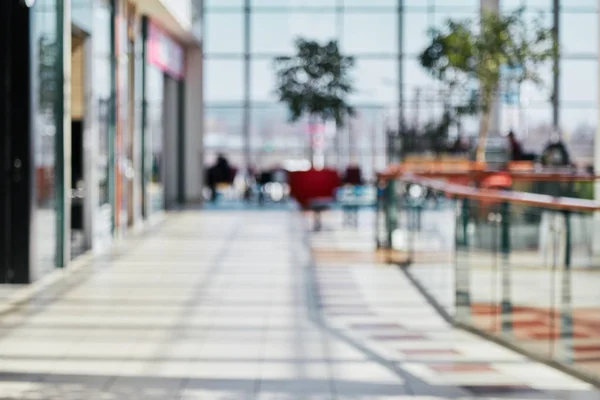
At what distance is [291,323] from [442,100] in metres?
11.9

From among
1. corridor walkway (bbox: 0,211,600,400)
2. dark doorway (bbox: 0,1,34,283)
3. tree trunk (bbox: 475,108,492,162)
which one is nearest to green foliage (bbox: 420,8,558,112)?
tree trunk (bbox: 475,108,492,162)

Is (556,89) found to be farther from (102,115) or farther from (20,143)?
(20,143)

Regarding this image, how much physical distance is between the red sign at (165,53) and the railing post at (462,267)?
9722 millimetres

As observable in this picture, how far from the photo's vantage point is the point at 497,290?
6.46 metres

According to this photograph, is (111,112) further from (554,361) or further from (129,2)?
Answer: (554,361)

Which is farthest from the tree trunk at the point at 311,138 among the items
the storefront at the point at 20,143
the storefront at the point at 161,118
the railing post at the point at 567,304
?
the railing post at the point at 567,304

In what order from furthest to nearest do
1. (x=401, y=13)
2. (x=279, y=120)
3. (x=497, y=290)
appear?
(x=279, y=120), (x=401, y=13), (x=497, y=290)

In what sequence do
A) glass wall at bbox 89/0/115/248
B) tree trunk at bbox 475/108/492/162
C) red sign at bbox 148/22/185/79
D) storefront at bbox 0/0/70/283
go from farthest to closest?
tree trunk at bbox 475/108/492/162, red sign at bbox 148/22/185/79, glass wall at bbox 89/0/115/248, storefront at bbox 0/0/70/283

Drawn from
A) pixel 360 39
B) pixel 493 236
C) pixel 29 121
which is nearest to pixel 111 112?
pixel 29 121

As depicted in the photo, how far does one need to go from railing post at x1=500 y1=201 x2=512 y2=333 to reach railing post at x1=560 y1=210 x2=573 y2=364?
740mm

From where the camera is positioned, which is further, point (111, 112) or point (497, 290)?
point (111, 112)

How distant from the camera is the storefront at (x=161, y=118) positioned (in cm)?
1630

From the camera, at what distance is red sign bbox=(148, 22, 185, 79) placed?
16719 millimetres

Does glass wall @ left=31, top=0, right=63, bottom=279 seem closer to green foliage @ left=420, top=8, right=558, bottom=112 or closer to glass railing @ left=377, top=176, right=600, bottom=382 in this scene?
glass railing @ left=377, top=176, right=600, bottom=382
